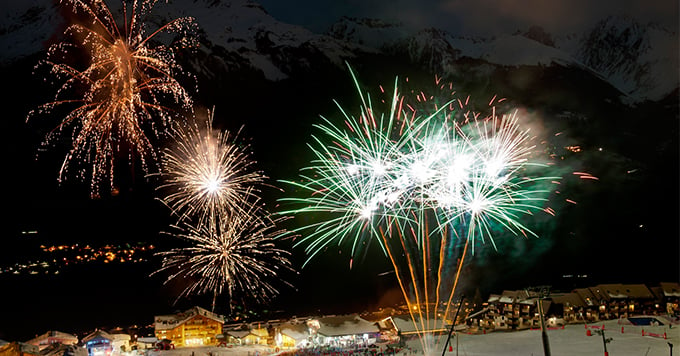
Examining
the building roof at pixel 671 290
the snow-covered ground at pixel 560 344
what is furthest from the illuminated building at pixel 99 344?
the building roof at pixel 671 290

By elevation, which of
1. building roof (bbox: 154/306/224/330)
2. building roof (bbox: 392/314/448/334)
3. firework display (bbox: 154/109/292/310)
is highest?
firework display (bbox: 154/109/292/310)

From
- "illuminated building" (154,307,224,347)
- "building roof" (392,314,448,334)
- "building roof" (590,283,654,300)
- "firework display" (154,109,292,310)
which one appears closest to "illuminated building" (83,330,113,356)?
"illuminated building" (154,307,224,347)

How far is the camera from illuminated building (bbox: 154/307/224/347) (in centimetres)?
2917

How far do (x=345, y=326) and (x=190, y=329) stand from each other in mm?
9245

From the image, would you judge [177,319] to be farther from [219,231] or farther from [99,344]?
[219,231]

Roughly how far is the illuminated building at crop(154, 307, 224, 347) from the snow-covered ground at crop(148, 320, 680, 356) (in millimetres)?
4694

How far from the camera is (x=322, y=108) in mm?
121875

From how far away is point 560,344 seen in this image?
21703 mm

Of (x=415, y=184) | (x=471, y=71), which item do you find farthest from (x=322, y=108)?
(x=415, y=184)

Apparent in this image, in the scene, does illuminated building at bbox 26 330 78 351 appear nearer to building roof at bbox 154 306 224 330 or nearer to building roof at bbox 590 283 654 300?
building roof at bbox 154 306 224 330

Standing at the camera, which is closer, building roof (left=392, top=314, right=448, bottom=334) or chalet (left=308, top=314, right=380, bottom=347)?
chalet (left=308, top=314, right=380, bottom=347)

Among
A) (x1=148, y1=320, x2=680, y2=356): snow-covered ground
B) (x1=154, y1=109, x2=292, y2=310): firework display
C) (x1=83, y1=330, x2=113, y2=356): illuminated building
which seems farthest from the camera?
(x1=83, y1=330, x2=113, y2=356): illuminated building

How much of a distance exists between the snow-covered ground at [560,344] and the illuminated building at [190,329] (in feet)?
15.4

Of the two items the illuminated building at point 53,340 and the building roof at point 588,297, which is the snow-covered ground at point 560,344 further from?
the illuminated building at point 53,340
